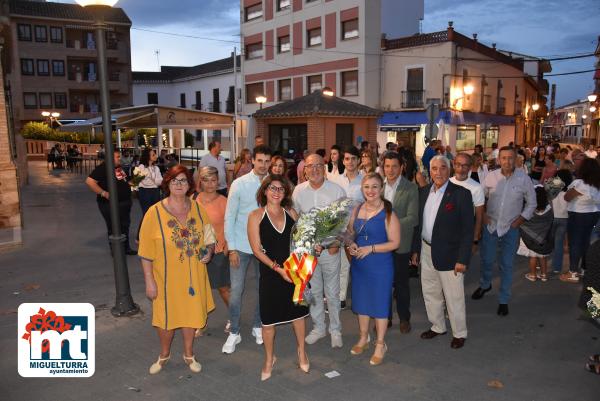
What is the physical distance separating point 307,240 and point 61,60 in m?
47.6

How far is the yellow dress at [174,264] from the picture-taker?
4156 millimetres

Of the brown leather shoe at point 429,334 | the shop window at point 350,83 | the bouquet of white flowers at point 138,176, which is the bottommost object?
the brown leather shoe at point 429,334

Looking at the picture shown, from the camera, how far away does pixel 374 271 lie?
4.60 m

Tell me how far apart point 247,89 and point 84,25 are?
19.0 meters

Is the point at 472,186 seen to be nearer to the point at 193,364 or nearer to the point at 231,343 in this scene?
the point at 231,343

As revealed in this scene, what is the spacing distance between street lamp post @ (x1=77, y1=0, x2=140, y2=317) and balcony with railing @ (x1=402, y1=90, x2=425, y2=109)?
2289 centimetres

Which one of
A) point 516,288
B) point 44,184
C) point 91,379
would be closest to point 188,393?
point 91,379

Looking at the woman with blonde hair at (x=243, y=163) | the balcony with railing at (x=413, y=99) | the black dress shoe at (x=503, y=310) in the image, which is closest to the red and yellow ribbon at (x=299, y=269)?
the black dress shoe at (x=503, y=310)

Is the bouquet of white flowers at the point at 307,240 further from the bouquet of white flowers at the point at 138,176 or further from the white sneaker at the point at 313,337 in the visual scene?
the bouquet of white flowers at the point at 138,176

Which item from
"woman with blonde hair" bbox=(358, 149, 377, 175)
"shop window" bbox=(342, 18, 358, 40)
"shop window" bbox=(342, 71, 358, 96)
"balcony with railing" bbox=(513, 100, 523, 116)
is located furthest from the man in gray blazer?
"balcony with railing" bbox=(513, 100, 523, 116)

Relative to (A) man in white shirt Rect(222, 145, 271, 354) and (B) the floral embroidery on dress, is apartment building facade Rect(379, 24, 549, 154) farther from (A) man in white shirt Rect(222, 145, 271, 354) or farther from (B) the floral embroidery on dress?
(B) the floral embroidery on dress

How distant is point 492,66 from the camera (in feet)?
102

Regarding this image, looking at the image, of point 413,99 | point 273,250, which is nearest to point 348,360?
point 273,250

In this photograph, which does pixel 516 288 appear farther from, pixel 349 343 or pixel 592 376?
pixel 349 343
